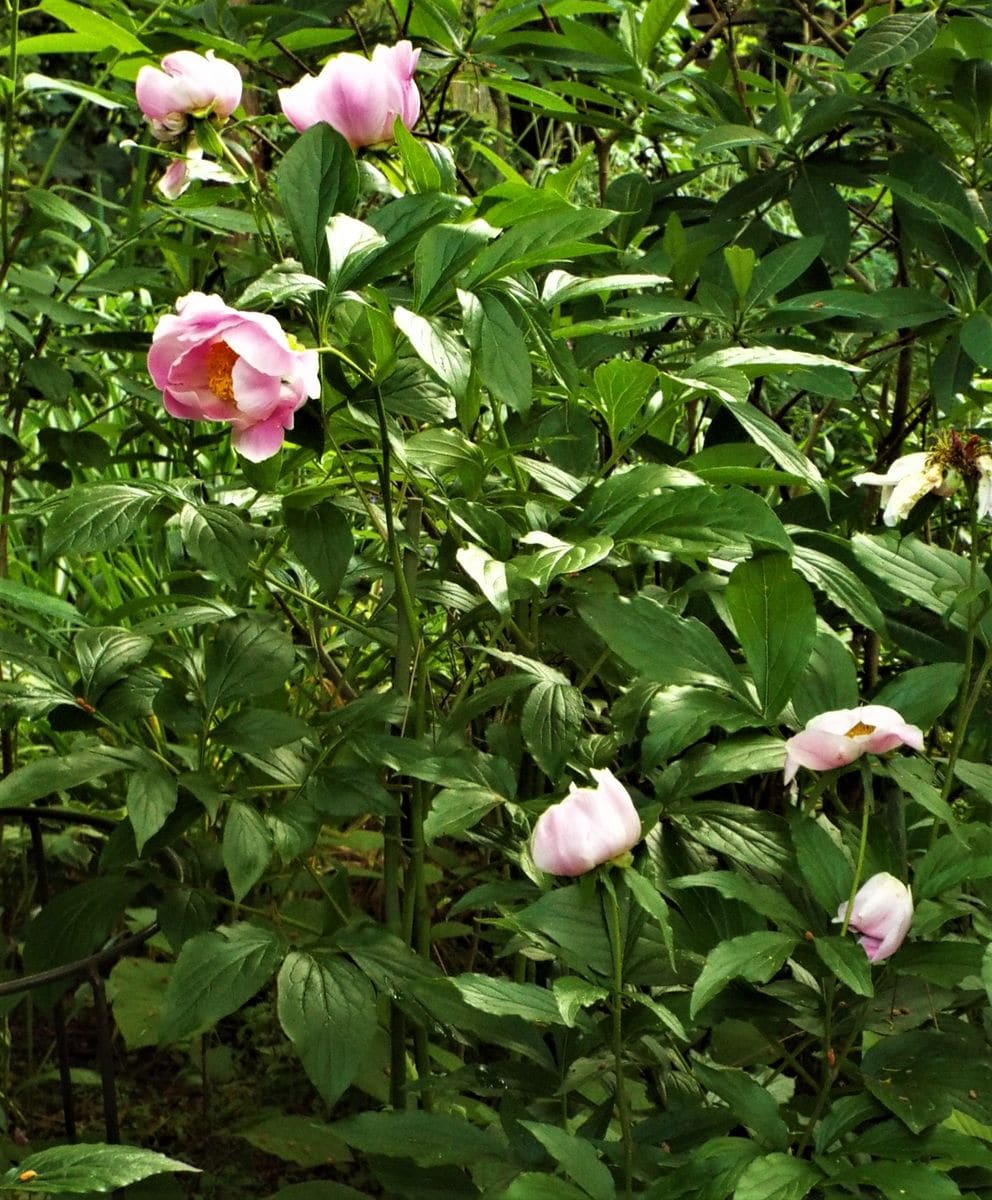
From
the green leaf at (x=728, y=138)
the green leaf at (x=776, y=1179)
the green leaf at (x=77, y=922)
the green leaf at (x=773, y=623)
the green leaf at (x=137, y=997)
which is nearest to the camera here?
the green leaf at (x=776, y=1179)

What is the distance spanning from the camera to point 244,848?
0.81m

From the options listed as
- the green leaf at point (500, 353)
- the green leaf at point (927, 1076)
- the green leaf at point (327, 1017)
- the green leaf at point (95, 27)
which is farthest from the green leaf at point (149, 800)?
the green leaf at point (95, 27)

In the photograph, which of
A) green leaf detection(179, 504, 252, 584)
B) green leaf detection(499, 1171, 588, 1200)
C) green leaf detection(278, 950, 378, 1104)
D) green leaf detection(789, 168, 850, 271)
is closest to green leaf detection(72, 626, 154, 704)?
green leaf detection(179, 504, 252, 584)

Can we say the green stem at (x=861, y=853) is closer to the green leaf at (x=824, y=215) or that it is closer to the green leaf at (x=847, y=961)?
the green leaf at (x=847, y=961)

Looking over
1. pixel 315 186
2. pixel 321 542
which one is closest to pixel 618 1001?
pixel 321 542

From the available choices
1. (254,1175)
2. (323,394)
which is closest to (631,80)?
(323,394)

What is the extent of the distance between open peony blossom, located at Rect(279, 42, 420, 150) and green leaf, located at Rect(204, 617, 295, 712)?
0.34 metres

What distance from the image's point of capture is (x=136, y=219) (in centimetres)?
128

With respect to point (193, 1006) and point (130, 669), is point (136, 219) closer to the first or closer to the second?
point (130, 669)

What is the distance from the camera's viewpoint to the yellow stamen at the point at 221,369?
27.8 inches

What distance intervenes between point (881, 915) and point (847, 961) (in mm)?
39

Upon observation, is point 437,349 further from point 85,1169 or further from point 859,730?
point 85,1169

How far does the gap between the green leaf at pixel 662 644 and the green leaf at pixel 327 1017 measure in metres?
0.28

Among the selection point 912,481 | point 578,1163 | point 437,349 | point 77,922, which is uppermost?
point 437,349
